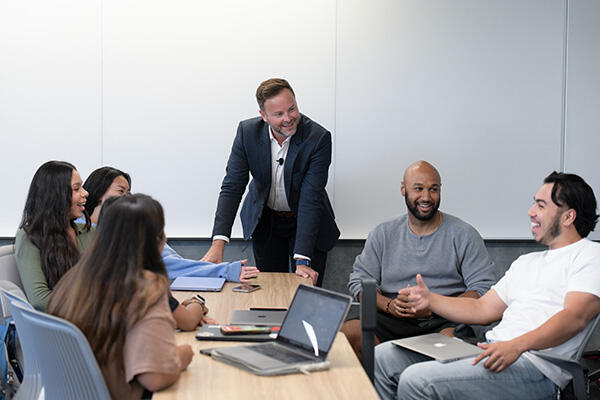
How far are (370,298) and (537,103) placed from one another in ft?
9.84

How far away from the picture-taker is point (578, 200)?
8.35ft

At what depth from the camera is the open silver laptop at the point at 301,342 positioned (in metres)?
1.84

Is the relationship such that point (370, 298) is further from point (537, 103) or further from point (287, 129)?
point (537, 103)

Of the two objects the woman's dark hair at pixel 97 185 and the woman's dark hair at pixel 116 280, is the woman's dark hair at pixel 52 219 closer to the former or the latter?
the woman's dark hair at pixel 97 185

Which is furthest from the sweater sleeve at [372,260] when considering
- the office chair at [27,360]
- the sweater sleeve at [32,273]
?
the office chair at [27,360]

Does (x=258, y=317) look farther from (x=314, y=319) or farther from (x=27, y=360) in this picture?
(x=27, y=360)

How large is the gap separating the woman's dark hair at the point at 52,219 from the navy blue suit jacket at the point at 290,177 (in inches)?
38.1

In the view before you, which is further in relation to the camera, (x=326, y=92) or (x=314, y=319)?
(x=326, y=92)

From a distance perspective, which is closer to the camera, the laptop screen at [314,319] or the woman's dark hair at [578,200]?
the laptop screen at [314,319]

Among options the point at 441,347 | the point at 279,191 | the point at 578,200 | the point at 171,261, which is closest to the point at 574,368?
the point at 441,347

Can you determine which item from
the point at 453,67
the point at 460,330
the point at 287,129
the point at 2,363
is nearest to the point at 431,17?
the point at 453,67

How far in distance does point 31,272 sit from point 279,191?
4.86 ft

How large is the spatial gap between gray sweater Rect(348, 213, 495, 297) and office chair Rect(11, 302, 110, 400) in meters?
1.71

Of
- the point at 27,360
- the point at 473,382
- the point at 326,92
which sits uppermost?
the point at 326,92
